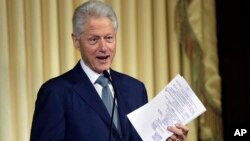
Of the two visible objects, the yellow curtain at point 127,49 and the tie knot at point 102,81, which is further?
the yellow curtain at point 127,49

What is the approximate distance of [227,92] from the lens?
8.21 ft

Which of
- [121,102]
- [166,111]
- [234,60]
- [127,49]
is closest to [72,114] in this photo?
[121,102]

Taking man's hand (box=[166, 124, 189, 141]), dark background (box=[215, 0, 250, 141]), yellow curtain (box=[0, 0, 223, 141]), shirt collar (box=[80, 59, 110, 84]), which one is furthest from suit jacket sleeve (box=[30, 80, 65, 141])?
dark background (box=[215, 0, 250, 141])

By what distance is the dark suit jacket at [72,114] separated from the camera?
4.71 ft

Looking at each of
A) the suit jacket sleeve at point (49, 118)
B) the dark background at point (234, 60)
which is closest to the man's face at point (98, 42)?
the suit jacket sleeve at point (49, 118)

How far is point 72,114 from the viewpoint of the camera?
4.80 feet

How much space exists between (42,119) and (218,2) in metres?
1.36

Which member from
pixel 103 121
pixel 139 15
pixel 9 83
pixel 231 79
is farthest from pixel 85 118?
pixel 231 79

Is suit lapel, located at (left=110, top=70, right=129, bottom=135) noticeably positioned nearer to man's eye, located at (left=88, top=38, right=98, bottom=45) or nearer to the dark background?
man's eye, located at (left=88, top=38, right=98, bottom=45)

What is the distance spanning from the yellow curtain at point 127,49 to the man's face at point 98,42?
0.69 meters

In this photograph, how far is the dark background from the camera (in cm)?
246

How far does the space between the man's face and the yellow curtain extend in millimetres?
691

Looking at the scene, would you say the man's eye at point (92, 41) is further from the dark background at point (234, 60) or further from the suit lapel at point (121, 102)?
the dark background at point (234, 60)

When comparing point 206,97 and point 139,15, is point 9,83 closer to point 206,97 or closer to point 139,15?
point 139,15
